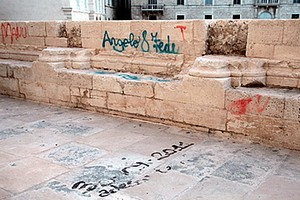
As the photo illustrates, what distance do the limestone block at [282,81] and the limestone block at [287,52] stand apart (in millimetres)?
259

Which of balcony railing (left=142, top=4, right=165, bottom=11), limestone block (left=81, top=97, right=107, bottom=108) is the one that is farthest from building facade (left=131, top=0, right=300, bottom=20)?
limestone block (left=81, top=97, right=107, bottom=108)

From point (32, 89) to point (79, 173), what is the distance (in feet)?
11.7

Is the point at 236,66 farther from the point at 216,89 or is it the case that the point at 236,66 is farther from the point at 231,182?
the point at 231,182

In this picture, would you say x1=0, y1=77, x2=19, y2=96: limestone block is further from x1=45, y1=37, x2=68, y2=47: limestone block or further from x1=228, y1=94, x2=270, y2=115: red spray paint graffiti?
x1=228, y1=94, x2=270, y2=115: red spray paint graffiti

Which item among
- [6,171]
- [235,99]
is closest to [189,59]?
[235,99]

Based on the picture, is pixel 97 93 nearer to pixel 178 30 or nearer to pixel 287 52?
pixel 178 30

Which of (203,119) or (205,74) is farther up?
(205,74)

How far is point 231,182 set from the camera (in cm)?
305

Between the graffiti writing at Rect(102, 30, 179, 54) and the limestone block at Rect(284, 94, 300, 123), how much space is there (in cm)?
194

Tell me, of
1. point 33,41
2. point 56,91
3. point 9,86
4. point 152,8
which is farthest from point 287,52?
point 152,8

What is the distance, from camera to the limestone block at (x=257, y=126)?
3814 mm

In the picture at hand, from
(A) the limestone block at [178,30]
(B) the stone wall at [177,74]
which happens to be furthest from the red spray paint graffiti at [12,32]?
(A) the limestone block at [178,30]

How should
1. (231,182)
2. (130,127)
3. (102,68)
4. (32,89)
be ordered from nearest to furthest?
(231,182) < (130,127) < (102,68) < (32,89)

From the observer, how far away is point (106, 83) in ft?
17.2
